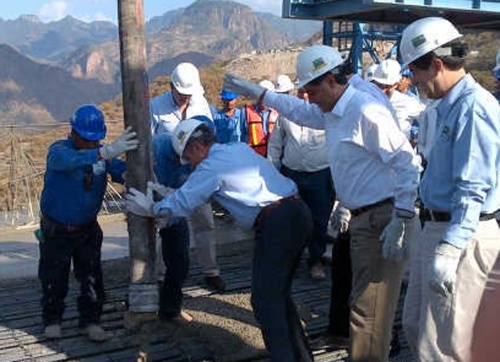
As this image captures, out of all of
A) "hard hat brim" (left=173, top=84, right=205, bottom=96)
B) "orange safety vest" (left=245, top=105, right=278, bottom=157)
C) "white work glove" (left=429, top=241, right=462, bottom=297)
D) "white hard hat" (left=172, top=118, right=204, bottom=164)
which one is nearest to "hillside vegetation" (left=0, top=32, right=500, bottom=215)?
"orange safety vest" (left=245, top=105, right=278, bottom=157)

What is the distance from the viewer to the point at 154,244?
4.16 metres

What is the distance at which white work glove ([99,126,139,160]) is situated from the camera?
12.8ft

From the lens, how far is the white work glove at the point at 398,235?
3.30m

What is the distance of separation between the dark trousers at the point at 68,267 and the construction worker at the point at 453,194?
215 cm

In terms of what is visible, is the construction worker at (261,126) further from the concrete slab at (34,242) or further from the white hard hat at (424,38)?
the white hard hat at (424,38)

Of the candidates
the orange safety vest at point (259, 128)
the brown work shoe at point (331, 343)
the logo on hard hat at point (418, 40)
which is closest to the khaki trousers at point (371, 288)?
the brown work shoe at point (331, 343)

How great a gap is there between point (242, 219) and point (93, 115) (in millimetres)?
1149

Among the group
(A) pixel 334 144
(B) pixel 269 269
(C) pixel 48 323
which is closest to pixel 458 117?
(A) pixel 334 144

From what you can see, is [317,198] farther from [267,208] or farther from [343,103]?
[343,103]

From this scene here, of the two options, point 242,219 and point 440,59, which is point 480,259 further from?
point 242,219

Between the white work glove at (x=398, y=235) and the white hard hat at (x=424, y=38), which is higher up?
the white hard hat at (x=424, y=38)

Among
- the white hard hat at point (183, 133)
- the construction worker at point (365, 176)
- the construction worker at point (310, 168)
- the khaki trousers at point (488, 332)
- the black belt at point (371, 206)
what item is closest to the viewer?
the khaki trousers at point (488, 332)

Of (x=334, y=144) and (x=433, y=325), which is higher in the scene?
(x=334, y=144)

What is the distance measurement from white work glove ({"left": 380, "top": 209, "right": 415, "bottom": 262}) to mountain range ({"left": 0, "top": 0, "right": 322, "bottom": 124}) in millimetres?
10556
